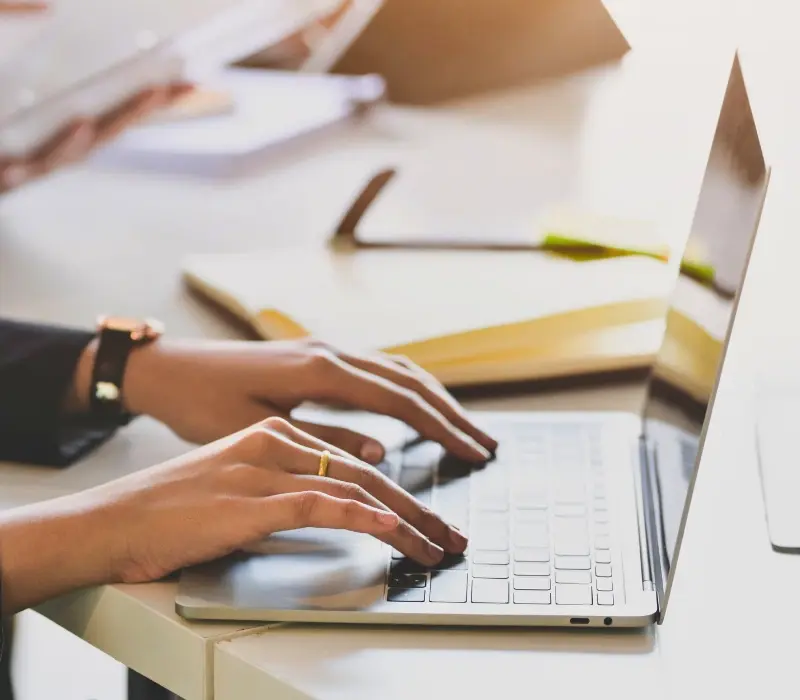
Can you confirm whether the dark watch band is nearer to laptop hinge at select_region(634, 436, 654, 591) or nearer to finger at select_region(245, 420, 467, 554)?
finger at select_region(245, 420, 467, 554)

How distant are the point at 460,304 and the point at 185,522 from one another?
0.48 m

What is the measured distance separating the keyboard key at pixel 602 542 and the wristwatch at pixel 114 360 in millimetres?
389

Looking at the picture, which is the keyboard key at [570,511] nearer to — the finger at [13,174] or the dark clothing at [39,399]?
the dark clothing at [39,399]

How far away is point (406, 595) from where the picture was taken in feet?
1.95

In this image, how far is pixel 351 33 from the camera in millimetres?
1828

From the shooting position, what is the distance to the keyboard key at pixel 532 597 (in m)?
0.59

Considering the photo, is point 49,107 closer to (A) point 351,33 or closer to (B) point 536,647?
(A) point 351,33

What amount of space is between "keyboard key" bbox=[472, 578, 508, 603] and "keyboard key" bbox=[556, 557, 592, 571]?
4cm

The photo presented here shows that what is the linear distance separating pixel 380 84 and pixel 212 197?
1.63 ft

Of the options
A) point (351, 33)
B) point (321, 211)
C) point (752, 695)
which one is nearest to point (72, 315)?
point (321, 211)

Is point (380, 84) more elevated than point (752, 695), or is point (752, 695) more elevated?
point (380, 84)

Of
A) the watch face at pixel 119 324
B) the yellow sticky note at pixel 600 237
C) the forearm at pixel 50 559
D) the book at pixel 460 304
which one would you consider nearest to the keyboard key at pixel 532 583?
the forearm at pixel 50 559

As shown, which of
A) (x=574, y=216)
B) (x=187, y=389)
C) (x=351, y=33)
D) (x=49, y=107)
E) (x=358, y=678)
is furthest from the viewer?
(x=351, y=33)

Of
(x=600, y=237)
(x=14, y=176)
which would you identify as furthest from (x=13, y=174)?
(x=600, y=237)
